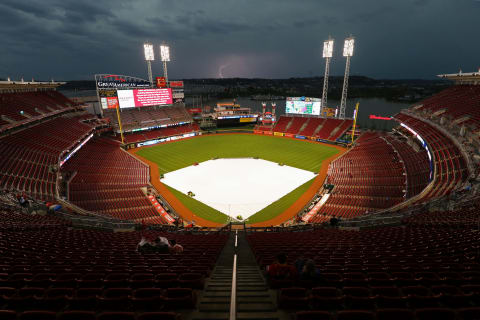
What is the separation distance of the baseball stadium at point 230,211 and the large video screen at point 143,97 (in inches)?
14.4

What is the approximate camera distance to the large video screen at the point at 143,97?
A: 60.1 m

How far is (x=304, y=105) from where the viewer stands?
66.8m

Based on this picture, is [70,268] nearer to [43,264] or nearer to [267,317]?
[43,264]

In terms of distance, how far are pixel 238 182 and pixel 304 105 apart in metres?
39.7

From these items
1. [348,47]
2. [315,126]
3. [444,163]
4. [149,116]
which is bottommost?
[315,126]

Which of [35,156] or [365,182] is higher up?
[35,156]

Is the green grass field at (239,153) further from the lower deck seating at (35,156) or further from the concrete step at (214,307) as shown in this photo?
the concrete step at (214,307)

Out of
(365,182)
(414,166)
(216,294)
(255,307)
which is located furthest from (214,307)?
(414,166)

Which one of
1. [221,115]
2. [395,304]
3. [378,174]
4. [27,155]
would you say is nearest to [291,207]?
[378,174]

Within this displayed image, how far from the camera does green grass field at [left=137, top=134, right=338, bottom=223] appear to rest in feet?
106

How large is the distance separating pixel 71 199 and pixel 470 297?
34864mm

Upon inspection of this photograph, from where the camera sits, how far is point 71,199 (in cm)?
2858

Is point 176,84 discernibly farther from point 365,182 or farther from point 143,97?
point 365,182

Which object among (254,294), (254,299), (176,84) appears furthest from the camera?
(176,84)
